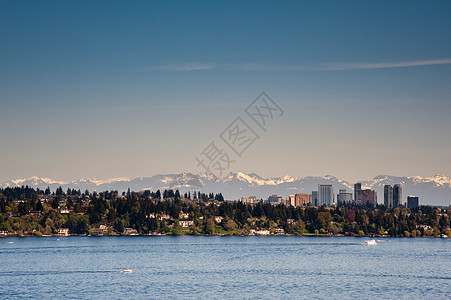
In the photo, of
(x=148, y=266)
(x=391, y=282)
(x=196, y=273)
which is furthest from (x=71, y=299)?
(x=391, y=282)

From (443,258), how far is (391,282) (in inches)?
2429

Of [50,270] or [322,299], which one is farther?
[50,270]

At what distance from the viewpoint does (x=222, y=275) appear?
113625 mm

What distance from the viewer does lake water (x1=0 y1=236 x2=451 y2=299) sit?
92500 millimetres

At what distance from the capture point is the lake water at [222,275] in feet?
303

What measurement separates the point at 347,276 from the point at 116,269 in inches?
1753

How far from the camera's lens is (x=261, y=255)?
162 metres

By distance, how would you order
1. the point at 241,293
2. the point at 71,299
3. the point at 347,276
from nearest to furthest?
the point at 71,299 < the point at 241,293 < the point at 347,276

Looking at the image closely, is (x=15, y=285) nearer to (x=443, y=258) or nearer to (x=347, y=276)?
(x=347, y=276)

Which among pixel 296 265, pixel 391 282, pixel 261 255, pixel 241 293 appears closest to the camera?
pixel 241 293

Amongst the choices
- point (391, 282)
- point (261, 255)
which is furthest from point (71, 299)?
point (261, 255)

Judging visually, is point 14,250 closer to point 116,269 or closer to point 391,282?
point 116,269

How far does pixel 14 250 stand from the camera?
17625 centimetres

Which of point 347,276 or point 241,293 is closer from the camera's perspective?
point 241,293
